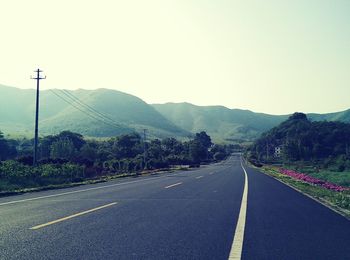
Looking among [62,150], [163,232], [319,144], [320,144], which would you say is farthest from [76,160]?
[320,144]

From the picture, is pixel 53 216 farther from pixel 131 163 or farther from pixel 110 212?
pixel 131 163

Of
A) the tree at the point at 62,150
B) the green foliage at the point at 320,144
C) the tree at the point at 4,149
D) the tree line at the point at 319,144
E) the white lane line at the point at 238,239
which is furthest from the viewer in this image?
the green foliage at the point at 320,144

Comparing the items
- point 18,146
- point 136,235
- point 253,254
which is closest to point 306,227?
point 253,254

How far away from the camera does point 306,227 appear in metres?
7.80

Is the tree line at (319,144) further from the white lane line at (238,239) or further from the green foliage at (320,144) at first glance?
the white lane line at (238,239)

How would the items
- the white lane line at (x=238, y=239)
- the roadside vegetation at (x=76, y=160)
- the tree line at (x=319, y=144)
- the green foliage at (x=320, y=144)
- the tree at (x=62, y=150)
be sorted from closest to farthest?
1. the white lane line at (x=238, y=239)
2. the roadside vegetation at (x=76, y=160)
3. the tree at (x=62, y=150)
4. the tree line at (x=319, y=144)
5. the green foliage at (x=320, y=144)

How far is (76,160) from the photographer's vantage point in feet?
176

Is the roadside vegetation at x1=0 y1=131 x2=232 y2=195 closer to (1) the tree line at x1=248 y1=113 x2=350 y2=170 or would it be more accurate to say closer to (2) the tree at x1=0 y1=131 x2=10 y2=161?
(2) the tree at x1=0 y1=131 x2=10 y2=161

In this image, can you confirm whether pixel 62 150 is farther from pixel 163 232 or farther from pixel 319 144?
pixel 319 144

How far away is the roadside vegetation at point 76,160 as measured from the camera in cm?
2228

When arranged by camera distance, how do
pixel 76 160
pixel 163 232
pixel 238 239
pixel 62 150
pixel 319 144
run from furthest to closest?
pixel 319 144 < pixel 62 150 < pixel 76 160 < pixel 163 232 < pixel 238 239

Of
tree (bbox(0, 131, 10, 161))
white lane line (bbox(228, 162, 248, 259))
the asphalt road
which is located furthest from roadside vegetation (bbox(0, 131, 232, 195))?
white lane line (bbox(228, 162, 248, 259))

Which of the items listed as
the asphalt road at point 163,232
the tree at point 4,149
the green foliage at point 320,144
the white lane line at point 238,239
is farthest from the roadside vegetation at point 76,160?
the green foliage at point 320,144

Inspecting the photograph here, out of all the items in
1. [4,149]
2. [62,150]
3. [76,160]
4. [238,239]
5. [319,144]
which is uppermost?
[319,144]
